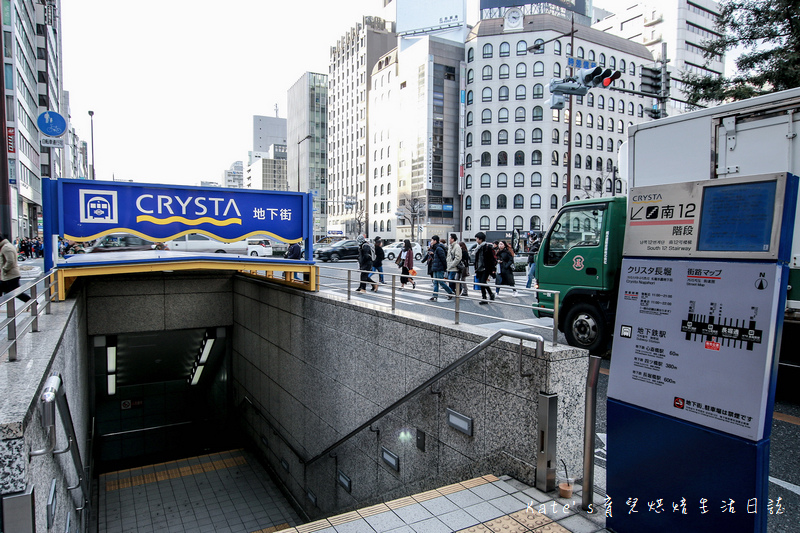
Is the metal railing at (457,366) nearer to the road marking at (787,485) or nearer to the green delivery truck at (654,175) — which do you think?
the green delivery truck at (654,175)

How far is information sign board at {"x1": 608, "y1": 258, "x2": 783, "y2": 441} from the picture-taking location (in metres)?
2.55

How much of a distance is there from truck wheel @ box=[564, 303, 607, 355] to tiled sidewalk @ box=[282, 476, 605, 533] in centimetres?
405

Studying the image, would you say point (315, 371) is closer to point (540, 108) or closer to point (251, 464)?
point (251, 464)

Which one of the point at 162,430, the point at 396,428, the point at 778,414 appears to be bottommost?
the point at 162,430

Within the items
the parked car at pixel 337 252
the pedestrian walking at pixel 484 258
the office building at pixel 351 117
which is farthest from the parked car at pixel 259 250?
the office building at pixel 351 117

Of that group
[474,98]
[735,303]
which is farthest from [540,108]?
[735,303]

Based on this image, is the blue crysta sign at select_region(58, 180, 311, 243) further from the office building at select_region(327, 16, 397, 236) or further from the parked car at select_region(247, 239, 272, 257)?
the office building at select_region(327, 16, 397, 236)

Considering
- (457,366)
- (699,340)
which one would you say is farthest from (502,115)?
(699,340)

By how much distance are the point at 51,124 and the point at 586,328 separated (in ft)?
54.2

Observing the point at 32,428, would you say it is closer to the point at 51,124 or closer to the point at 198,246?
the point at 51,124

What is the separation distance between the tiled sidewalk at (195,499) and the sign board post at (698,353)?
9742mm

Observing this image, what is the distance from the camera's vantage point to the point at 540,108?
215 ft

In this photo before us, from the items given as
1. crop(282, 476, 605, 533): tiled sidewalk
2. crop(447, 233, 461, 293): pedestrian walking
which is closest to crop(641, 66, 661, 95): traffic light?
crop(447, 233, 461, 293): pedestrian walking

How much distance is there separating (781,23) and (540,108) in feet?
180
